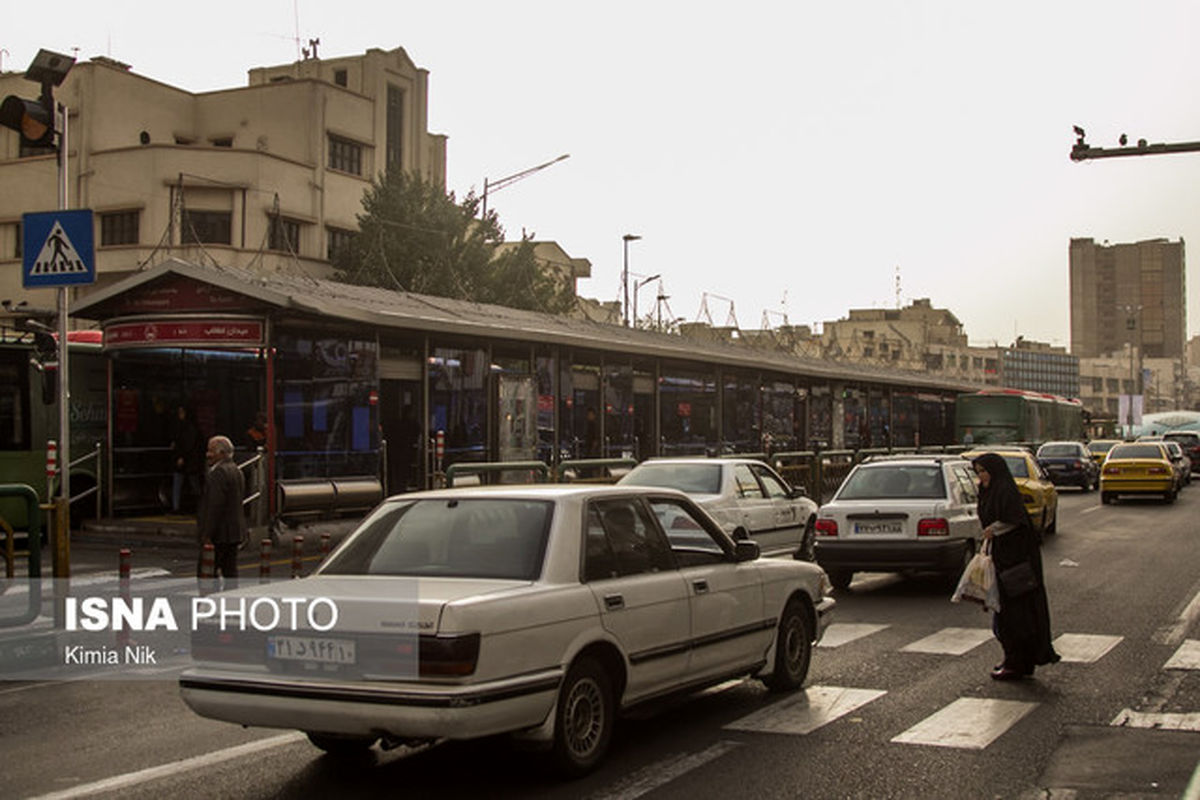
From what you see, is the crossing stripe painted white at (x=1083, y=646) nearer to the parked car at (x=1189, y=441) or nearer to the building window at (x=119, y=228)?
the building window at (x=119, y=228)

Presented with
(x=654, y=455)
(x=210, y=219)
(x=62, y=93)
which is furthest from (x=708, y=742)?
(x=62, y=93)

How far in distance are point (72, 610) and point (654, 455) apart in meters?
17.8

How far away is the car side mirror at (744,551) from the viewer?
8.14m

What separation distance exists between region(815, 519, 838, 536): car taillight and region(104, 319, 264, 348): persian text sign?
899 centimetres

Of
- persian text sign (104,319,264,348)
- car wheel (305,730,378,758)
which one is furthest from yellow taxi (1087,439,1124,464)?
car wheel (305,730,378,758)

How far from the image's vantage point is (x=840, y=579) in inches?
608

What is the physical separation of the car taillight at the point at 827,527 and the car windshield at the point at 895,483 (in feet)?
1.78

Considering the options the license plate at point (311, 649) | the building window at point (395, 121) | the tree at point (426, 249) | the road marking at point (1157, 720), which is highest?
the building window at point (395, 121)

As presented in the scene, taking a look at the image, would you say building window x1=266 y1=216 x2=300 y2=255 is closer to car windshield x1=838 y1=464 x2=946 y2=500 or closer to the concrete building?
the concrete building

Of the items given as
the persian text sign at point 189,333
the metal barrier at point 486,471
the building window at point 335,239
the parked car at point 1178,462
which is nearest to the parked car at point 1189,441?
the parked car at point 1178,462

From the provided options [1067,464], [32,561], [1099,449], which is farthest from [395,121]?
[32,561]

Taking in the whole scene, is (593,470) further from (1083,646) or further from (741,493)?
(1083,646)

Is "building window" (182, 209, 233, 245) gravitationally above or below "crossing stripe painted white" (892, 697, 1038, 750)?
above

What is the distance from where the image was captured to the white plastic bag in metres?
9.59
